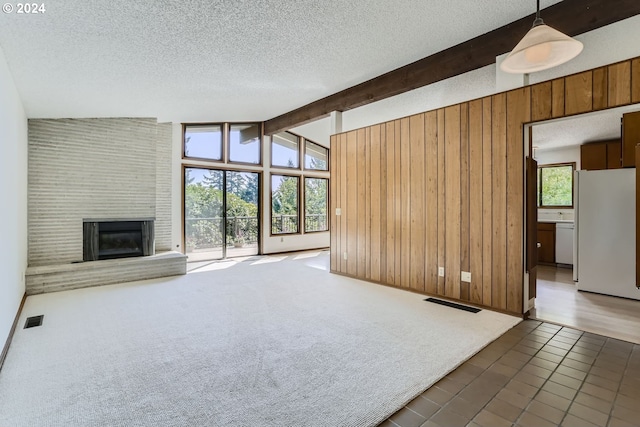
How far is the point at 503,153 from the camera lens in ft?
11.3

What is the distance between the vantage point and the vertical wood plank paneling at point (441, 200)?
3996 mm

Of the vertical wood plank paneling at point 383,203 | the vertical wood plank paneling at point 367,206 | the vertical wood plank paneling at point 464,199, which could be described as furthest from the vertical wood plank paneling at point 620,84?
the vertical wood plank paneling at point 367,206

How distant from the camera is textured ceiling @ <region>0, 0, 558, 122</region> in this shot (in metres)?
2.59

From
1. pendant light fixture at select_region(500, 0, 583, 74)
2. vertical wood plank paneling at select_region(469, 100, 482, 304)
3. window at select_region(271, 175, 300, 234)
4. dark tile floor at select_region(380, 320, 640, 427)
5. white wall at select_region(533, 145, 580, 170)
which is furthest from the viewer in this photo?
window at select_region(271, 175, 300, 234)

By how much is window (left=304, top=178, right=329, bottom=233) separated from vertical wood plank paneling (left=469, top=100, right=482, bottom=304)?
531 centimetres

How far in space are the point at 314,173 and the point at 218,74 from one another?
15.9 ft

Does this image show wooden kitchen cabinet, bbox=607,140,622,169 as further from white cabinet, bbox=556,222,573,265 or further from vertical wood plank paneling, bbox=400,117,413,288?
vertical wood plank paneling, bbox=400,117,413,288

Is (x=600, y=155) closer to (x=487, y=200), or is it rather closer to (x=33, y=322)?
(x=487, y=200)

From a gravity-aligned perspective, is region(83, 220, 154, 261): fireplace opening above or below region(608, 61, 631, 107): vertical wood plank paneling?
below

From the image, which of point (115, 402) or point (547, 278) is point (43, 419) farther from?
point (547, 278)

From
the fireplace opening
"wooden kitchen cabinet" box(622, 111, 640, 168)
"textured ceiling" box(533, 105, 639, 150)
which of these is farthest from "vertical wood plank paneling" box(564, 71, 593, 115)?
the fireplace opening

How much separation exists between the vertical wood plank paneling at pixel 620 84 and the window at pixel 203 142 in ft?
21.3

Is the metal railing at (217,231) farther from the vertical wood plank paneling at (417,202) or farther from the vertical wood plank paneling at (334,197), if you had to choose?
the vertical wood plank paneling at (417,202)

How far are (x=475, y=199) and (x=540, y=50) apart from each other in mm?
1780
